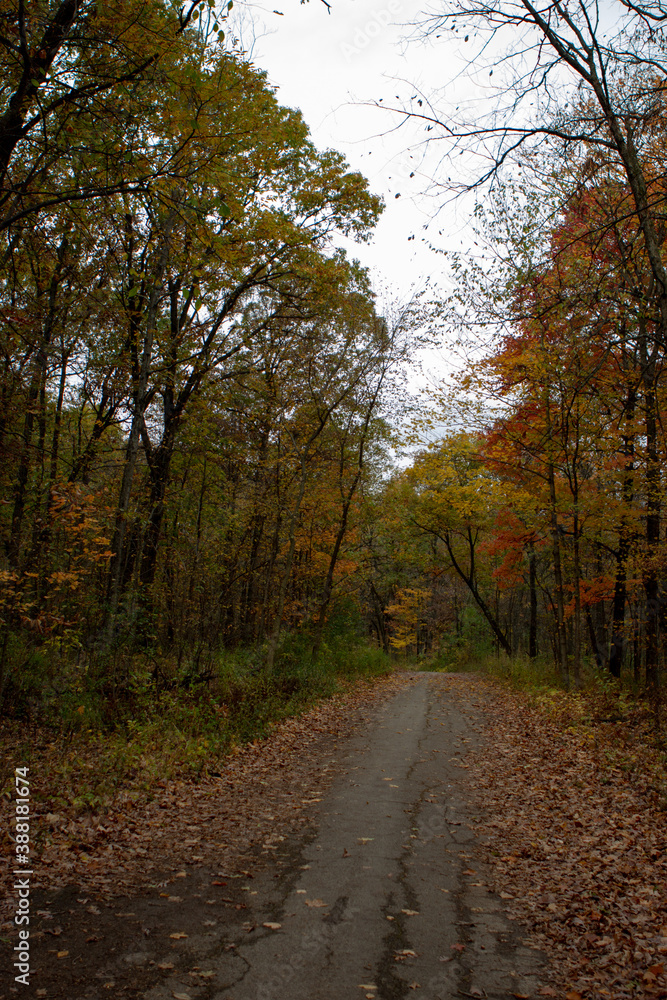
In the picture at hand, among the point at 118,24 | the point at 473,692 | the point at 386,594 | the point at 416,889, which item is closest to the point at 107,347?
the point at 118,24

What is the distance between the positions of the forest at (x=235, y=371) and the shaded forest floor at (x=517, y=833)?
209cm

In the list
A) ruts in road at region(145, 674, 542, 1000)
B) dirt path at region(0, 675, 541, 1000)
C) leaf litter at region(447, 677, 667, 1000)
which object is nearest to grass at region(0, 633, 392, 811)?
dirt path at region(0, 675, 541, 1000)

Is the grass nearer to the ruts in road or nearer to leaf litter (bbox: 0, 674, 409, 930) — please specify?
leaf litter (bbox: 0, 674, 409, 930)

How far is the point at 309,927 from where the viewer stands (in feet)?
12.8

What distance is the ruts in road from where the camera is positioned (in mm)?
3320

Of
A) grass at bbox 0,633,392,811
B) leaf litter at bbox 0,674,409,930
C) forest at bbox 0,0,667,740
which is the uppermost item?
forest at bbox 0,0,667,740

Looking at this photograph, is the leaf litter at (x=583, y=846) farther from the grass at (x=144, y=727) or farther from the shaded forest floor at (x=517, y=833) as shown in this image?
the grass at (x=144, y=727)

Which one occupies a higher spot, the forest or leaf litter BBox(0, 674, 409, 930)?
the forest

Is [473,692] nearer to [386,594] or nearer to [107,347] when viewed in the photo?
[107,347]

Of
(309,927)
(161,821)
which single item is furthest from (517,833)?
(161,821)

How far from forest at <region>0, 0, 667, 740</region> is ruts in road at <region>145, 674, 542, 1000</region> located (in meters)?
4.09

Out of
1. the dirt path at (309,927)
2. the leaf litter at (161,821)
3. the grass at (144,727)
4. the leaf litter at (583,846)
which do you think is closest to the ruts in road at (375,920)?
the dirt path at (309,927)

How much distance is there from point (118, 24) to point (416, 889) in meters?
8.25

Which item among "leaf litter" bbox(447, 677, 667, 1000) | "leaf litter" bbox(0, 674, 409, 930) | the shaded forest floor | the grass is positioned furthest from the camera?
the grass
